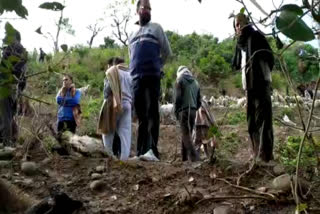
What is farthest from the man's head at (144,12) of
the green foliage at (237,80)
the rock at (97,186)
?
the green foliage at (237,80)

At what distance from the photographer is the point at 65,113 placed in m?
6.06

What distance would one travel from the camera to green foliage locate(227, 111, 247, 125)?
14531 mm

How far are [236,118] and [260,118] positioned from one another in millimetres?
10330

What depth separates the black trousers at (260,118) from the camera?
4.44 metres

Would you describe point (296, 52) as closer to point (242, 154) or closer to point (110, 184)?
point (110, 184)

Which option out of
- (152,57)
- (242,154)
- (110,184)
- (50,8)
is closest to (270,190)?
(110,184)

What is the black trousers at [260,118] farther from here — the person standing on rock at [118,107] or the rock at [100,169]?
the rock at [100,169]

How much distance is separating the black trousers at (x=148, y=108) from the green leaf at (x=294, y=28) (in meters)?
3.79

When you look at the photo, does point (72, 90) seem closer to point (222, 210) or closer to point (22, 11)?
point (222, 210)

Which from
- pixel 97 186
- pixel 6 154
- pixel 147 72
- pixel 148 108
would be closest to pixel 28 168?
pixel 6 154

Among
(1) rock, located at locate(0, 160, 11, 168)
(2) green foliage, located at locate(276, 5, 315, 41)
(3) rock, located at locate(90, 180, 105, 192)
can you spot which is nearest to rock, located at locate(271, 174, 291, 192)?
(3) rock, located at locate(90, 180, 105, 192)

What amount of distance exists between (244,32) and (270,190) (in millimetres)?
2098

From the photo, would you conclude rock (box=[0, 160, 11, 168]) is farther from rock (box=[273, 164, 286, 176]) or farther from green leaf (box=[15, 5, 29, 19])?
green leaf (box=[15, 5, 29, 19])

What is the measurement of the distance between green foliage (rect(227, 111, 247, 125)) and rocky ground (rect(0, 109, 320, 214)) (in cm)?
1071
